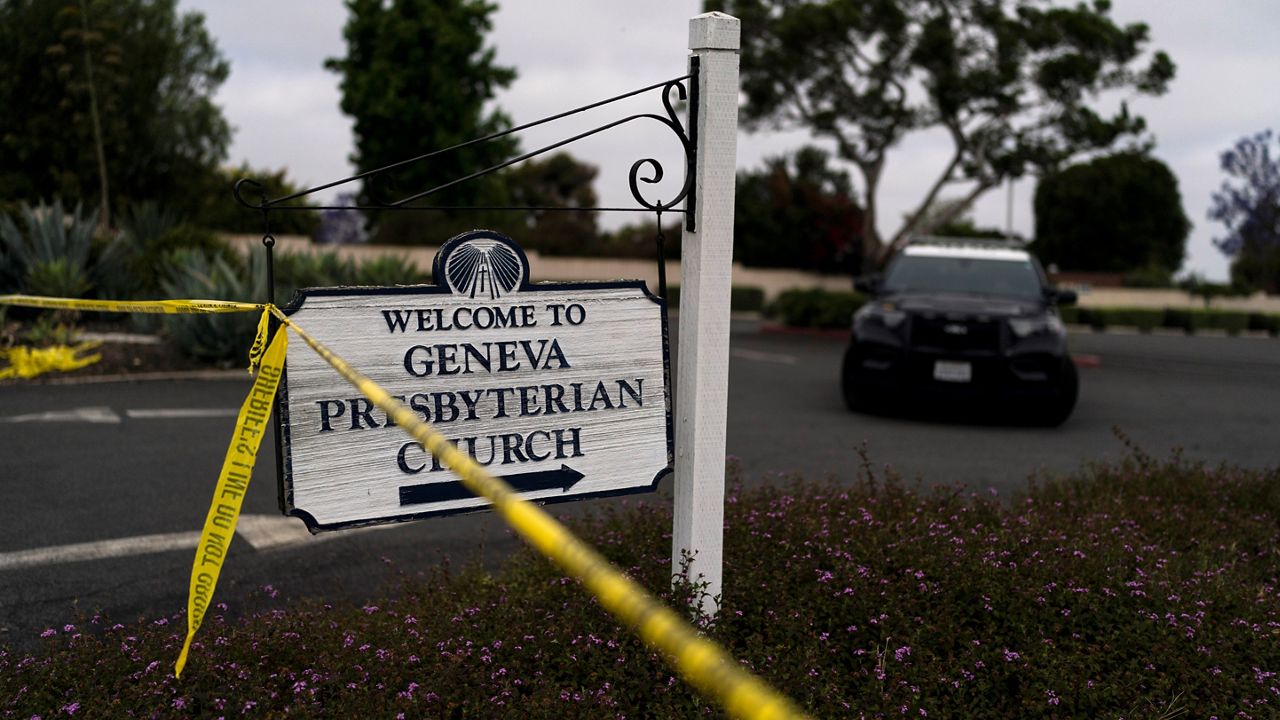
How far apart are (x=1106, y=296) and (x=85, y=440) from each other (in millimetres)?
49147

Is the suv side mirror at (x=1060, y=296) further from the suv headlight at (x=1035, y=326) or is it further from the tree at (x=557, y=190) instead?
the tree at (x=557, y=190)

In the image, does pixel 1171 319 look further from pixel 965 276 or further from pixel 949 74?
pixel 965 276

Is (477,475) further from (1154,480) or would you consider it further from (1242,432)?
(1242,432)

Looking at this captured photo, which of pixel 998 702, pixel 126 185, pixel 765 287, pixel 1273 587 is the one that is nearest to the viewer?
pixel 998 702

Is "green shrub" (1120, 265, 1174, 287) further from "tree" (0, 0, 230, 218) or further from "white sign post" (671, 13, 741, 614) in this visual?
"white sign post" (671, 13, 741, 614)

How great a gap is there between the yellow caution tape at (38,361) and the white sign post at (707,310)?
31.6 feet

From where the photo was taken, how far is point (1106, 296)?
1977 inches

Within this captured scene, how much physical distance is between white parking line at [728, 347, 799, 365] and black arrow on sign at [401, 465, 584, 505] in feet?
44.5

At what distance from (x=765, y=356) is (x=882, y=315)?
→ 305 inches

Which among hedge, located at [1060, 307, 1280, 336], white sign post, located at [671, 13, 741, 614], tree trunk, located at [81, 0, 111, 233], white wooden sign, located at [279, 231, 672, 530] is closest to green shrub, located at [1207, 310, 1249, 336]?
hedge, located at [1060, 307, 1280, 336]

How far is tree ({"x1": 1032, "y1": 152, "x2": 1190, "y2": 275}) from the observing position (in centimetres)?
6294

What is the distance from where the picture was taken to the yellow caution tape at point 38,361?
11016 millimetres

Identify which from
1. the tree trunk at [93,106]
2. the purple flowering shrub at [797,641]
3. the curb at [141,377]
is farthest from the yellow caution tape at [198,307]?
the tree trunk at [93,106]

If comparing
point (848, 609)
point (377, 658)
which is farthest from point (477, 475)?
point (848, 609)
